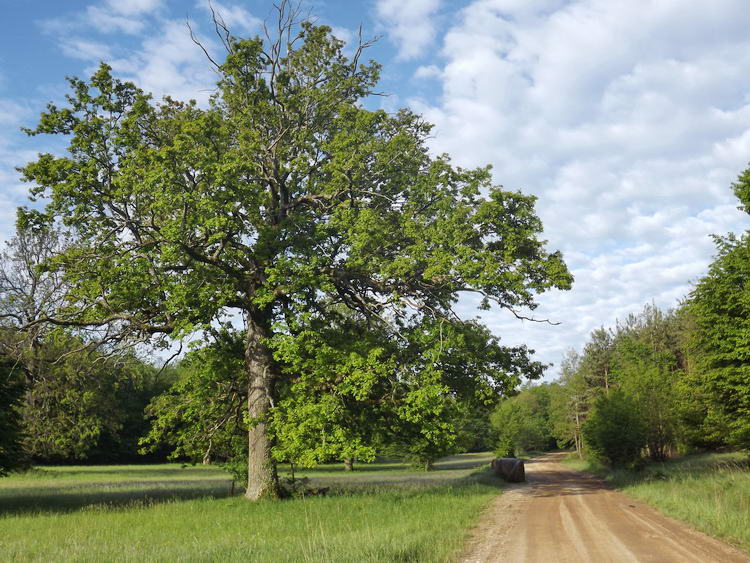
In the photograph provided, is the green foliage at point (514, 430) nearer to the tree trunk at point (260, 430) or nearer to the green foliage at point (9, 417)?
the tree trunk at point (260, 430)

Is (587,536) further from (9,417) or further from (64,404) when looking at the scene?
(64,404)

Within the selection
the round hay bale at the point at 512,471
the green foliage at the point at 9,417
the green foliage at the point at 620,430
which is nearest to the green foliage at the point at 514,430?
the green foliage at the point at 620,430

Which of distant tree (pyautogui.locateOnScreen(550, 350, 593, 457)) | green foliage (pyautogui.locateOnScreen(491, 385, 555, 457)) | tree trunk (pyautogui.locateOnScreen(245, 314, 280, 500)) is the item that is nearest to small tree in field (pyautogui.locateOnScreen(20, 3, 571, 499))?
tree trunk (pyautogui.locateOnScreen(245, 314, 280, 500))

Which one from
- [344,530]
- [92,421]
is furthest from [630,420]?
[92,421]

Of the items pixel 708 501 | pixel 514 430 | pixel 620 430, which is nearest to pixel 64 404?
pixel 708 501

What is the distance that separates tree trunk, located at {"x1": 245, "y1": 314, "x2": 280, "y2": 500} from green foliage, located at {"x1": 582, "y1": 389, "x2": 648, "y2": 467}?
945 inches

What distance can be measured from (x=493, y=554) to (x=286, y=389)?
39.8 ft

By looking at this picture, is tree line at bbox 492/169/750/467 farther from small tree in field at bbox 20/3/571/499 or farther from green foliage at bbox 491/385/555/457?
green foliage at bbox 491/385/555/457

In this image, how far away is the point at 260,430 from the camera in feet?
70.3

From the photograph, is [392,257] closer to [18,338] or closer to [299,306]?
[299,306]

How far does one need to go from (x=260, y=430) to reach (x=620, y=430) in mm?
24851

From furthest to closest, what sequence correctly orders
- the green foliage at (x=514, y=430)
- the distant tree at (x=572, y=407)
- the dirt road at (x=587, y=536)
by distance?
the green foliage at (x=514, y=430), the distant tree at (x=572, y=407), the dirt road at (x=587, y=536)

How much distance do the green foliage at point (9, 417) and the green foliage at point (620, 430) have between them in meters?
32.3

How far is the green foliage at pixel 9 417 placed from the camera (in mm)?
20141
